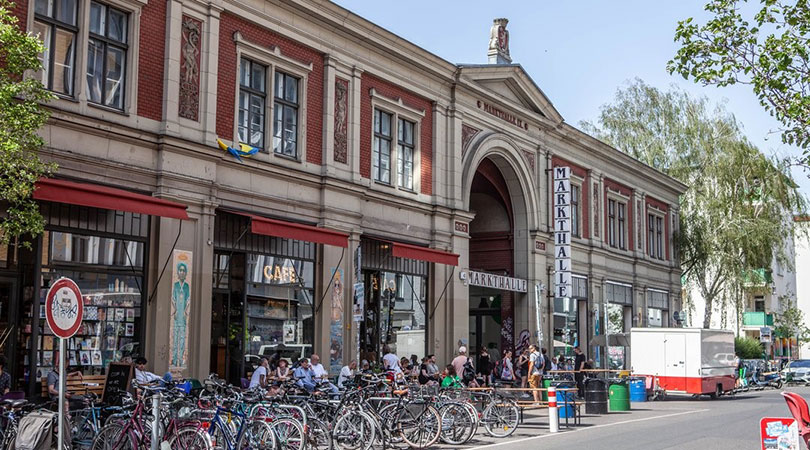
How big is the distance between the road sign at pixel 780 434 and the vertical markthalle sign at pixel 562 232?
23193 mm

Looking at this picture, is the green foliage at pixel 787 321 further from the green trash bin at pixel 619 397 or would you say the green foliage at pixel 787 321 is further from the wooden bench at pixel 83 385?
the wooden bench at pixel 83 385

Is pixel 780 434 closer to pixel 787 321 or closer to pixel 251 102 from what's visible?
pixel 251 102

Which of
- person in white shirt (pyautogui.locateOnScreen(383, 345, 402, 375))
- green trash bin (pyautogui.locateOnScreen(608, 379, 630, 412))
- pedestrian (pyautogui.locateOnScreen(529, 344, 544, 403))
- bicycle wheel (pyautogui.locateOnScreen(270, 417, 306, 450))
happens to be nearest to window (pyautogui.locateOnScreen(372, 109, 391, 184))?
person in white shirt (pyautogui.locateOnScreen(383, 345, 402, 375))

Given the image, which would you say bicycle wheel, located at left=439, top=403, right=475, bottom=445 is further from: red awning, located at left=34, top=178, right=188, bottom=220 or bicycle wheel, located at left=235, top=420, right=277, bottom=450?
red awning, located at left=34, top=178, right=188, bottom=220

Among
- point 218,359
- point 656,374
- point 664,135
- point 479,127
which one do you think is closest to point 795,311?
point 664,135

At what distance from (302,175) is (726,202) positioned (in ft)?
100

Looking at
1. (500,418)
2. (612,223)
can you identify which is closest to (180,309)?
(500,418)

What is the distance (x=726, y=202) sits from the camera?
46625mm

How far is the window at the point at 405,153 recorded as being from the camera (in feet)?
89.6

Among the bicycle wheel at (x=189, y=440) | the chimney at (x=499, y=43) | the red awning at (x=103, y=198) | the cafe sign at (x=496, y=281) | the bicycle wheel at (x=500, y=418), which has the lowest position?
the bicycle wheel at (x=500, y=418)

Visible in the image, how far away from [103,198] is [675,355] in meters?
21.6

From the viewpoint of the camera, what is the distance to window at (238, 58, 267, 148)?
2156cm

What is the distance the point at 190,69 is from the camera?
1986 centimetres

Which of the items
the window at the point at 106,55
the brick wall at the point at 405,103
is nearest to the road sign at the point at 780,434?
the window at the point at 106,55
